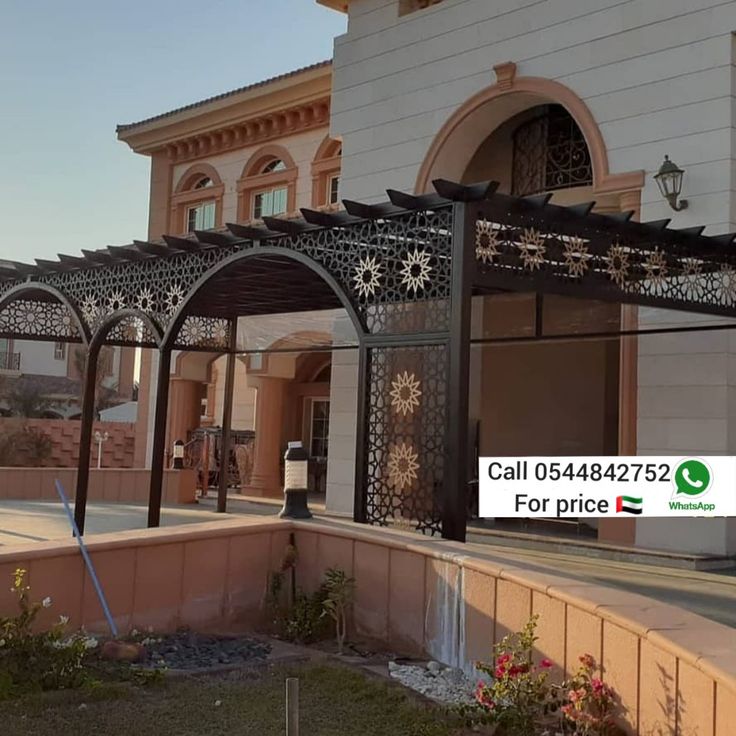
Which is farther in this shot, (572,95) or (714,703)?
(572,95)

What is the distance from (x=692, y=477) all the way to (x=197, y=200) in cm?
1119

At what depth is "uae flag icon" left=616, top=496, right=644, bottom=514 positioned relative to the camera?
8906 mm

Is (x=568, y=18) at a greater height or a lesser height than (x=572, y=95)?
greater

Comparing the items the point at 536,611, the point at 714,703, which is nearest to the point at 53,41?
the point at 536,611

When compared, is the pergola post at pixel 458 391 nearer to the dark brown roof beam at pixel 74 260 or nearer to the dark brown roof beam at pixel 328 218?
the dark brown roof beam at pixel 328 218

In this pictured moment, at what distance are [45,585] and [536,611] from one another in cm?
257

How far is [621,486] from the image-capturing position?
9.20m

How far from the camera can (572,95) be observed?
34.0ft

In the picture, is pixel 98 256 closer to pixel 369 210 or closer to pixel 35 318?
pixel 35 318

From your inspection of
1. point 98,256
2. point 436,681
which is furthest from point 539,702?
point 98,256

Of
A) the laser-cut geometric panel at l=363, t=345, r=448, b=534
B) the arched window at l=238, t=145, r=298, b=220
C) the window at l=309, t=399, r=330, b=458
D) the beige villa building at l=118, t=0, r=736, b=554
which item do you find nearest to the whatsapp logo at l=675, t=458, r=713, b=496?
the beige villa building at l=118, t=0, r=736, b=554

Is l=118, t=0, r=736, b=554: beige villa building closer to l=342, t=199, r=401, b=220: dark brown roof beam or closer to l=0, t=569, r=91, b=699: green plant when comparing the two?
l=342, t=199, r=401, b=220: dark brown roof beam

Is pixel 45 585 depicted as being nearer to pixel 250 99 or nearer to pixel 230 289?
pixel 230 289

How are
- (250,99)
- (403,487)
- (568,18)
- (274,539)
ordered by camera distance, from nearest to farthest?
(274,539), (403,487), (568,18), (250,99)
